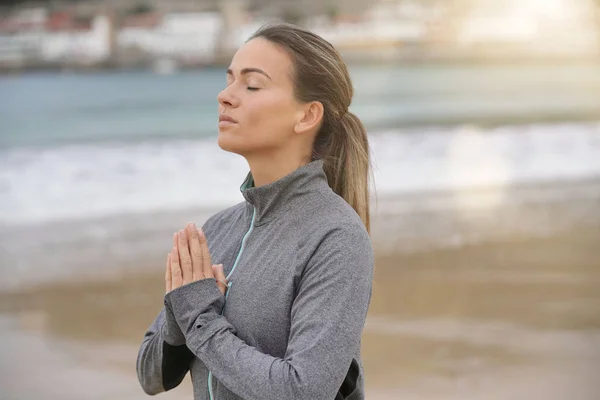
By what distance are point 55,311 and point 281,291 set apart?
3.26 meters

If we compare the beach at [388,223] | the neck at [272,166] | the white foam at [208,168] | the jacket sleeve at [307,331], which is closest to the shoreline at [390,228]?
the beach at [388,223]

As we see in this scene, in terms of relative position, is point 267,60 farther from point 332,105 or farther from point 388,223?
point 388,223

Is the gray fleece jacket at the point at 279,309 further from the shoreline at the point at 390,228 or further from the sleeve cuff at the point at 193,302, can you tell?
the shoreline at the point at 390,228

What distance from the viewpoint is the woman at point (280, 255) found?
1.29 meters

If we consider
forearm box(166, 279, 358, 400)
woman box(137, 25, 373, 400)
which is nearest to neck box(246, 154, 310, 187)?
woman box(137, 25, 373, 400)

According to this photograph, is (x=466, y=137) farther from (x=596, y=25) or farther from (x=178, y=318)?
(x=178, y=318)

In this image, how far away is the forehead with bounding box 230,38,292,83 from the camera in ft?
4.75

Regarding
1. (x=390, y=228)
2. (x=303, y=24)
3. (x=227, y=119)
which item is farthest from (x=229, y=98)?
(x=303, y=24)

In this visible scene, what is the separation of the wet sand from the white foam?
2.46m

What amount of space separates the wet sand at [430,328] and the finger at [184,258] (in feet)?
6.51

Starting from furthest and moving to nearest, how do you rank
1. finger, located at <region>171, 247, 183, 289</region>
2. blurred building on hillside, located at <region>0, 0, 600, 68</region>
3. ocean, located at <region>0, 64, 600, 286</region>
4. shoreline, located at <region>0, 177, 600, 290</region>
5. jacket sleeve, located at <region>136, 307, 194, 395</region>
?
blurred building on hillside, located at <region>0, 0, 600, 68</region> < ocean, located at <region>0, 64, 600, 286</region> < shoreline, located at <region>0, 177, 600, 290</region> < jacket sleeve, located at <region>136, 307, 194, 395</region> < finger, located at <region>171, 247, 183, 289</region>

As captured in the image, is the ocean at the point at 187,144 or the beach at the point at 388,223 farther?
the ocean at the point at 187,144

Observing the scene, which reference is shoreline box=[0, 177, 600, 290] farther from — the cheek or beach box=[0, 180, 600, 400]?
the cheek

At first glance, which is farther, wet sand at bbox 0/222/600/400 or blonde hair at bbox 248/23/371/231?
wet sand at bbox 0/222/600/400
